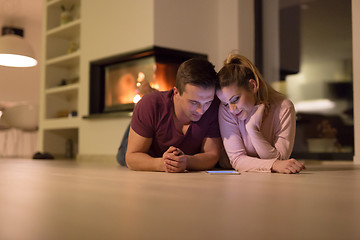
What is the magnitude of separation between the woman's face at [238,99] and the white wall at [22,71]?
522cm

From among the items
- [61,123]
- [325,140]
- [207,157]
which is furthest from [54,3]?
[207,157]

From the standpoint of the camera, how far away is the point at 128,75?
375 centimetres

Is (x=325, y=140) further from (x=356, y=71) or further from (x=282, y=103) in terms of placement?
(x=282, y=103)

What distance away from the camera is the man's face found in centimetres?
163

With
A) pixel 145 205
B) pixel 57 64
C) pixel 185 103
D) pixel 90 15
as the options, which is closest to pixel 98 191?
pixel 145 205

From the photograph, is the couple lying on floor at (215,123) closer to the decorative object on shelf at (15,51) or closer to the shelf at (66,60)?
the decorative object on shelf at (15,51)

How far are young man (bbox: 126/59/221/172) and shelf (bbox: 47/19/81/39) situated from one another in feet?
9.70

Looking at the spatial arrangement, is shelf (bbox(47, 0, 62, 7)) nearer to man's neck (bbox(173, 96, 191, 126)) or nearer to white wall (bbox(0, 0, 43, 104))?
white wall (bbox(0, 0, 43, 104))

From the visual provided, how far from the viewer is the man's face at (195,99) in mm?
1626

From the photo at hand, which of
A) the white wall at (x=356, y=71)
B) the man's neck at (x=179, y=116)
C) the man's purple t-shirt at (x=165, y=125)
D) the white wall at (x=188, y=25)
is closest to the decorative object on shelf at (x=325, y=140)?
the white wall at (x=356, y=71)

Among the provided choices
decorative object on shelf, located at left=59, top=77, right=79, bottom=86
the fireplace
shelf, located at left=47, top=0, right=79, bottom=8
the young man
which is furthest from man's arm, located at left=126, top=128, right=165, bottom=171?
shelf, located at left=47, top=0, right=79, bottom=8

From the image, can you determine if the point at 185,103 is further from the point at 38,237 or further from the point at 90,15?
the point at 90,15

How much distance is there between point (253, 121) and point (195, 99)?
31 centimetres

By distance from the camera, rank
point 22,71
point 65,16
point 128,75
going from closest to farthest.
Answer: point 128,75 < point 65,16 < point 22,71
